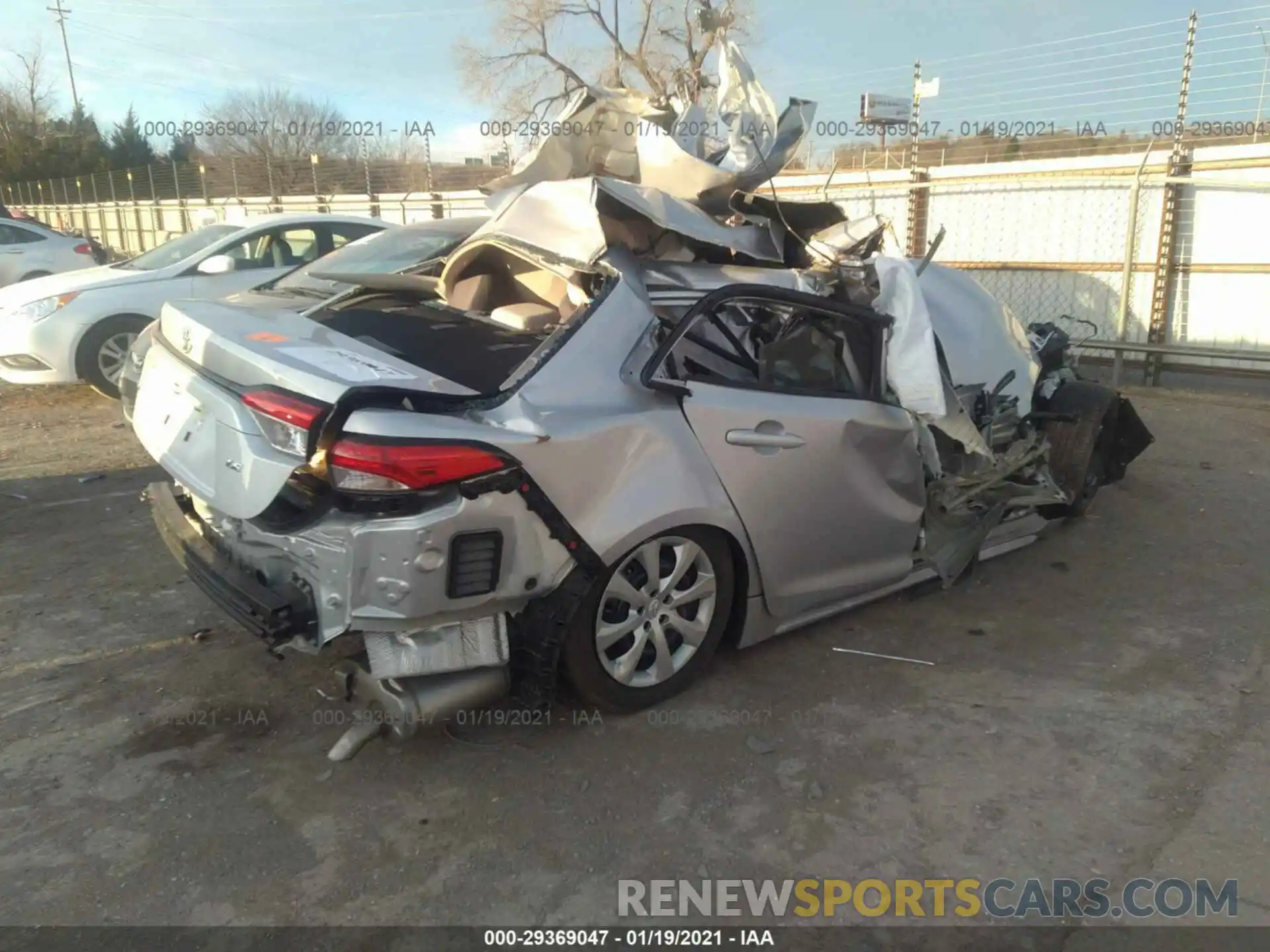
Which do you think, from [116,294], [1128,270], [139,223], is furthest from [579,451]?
[139,223]

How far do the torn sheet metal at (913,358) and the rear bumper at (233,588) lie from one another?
7.92ft

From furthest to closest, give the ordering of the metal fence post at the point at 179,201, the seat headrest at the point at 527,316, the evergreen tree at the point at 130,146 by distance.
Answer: the evergreen tree at the point at 130,146 < the metal fence post at the point at 179,201 < the seat headrest at the point at 527,316

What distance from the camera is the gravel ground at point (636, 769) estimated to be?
252cm

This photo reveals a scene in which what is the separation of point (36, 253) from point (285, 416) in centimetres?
1179

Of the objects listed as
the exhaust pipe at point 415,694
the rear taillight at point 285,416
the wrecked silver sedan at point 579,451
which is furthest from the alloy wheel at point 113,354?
the exhaust pipe at point 415,694

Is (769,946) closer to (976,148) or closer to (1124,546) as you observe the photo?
(1124,546)

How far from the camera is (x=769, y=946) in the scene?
2.32m

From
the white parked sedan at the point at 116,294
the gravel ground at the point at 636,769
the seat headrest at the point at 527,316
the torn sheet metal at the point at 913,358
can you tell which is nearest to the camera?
the gravel ground at the point at 636,769

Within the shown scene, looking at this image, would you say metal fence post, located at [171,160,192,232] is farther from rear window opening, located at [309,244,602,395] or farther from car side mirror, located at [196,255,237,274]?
rear window opening, located at [309,244,602,395]

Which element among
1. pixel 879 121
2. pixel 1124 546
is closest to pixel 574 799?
pixel 1124 546

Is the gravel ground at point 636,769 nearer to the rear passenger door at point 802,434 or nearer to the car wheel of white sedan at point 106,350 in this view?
the rear passenger door at point 802,434

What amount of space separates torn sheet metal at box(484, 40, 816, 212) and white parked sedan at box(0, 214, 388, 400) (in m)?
3.68

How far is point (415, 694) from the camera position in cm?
273

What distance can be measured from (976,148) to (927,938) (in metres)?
16.8
